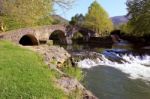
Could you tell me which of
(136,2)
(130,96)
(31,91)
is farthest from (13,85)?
(136,2)

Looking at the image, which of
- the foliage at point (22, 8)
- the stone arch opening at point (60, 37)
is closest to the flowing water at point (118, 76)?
the foliage at point (22, 8)

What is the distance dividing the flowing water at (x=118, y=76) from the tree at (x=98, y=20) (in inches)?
1266

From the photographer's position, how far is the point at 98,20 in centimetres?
6309

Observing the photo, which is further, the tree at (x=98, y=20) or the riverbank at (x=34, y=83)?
the tree at (x=98, y=20)

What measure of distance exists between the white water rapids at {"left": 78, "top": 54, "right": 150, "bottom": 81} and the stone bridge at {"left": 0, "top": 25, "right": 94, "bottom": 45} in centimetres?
666

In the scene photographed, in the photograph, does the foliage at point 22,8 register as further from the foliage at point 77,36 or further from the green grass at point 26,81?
the foliage at point 77,36

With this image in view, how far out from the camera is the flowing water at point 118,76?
16.3m

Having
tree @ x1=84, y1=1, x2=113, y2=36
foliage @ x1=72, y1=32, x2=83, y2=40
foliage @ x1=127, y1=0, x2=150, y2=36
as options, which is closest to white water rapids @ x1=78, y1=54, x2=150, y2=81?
foliage @ x1=127, y1=0, x2=150, y2=36

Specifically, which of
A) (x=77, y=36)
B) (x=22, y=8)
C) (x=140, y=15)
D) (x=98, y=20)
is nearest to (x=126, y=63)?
(x=22, y=8)

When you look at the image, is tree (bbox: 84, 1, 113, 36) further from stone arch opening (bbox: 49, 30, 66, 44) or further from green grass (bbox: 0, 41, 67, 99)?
green grass (bbox: 0, 41, 67, 99)

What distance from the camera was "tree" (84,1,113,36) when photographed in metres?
62.8

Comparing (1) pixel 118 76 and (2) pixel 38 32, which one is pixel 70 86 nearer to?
(1) pixel 118 76

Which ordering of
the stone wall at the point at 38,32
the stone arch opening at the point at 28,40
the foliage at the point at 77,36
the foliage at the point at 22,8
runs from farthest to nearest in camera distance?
the foliage at the point at 77,36 → the stone arch opening at the point at 28,40 → the stone wall at the point at 38,32 → the foliage at the point at 22,8

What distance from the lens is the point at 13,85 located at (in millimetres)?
8383
